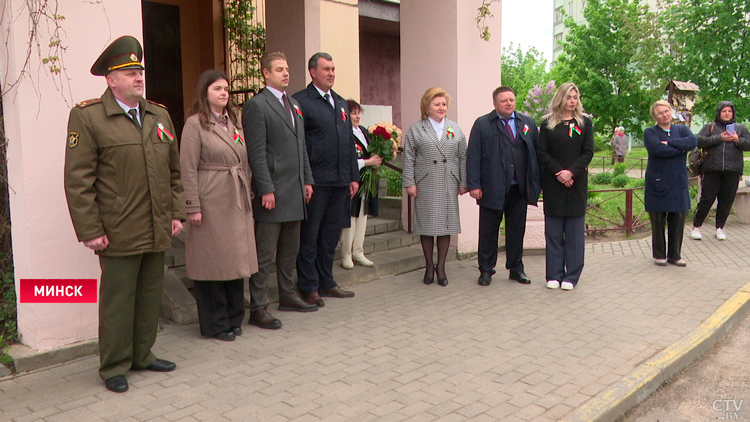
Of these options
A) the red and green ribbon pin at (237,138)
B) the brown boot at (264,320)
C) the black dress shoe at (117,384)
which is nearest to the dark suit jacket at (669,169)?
the brown boot at (264,320)

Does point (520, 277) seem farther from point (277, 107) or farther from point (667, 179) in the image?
point (277, 107)

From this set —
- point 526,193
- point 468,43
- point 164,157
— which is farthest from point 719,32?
point 164,157

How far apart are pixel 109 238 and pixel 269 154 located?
1700mm

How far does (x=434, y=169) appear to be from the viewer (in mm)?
6938

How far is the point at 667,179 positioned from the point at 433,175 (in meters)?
3.11

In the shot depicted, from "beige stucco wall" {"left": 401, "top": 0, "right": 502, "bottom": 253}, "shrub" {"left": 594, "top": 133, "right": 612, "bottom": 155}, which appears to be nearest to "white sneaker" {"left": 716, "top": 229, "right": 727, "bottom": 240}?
"beige stucco wall" {"left": 401, "top": 0, "right": 502, "bottom": 253}

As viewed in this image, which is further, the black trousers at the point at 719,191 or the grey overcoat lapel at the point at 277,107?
the black trousers at the point at 719,191

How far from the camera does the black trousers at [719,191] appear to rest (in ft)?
31.8

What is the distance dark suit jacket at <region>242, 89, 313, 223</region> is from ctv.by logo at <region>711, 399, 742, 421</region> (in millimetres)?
3468

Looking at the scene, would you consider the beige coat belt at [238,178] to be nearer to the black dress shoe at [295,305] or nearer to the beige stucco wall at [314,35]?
the black dress shoe at [295,305]

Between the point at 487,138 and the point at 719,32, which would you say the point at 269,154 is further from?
the point at 719,32

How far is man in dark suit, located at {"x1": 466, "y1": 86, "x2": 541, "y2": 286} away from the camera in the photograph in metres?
6.87

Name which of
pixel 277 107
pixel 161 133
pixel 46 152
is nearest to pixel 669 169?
pixel 277 107

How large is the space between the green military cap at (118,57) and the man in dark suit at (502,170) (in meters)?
3.87
